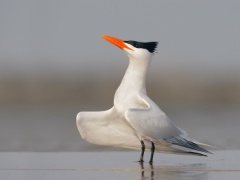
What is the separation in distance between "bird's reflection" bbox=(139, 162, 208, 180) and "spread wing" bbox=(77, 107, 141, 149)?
100 centimetres

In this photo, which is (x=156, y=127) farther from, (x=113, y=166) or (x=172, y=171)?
(x=172, y=171)

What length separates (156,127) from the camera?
17.7 meters

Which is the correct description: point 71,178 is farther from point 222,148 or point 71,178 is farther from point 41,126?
point 41,126

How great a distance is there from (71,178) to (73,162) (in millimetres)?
2002

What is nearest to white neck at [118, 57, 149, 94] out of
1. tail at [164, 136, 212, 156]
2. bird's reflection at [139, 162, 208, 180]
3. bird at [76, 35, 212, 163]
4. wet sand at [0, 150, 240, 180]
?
bird at [76, 35, 212, 163]

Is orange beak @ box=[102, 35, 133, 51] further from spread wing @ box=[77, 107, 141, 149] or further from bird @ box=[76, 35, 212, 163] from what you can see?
spread wing @ box=[77, 107, 141, 149]

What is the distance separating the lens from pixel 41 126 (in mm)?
25953

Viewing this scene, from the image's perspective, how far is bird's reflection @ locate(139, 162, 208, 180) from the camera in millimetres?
15656

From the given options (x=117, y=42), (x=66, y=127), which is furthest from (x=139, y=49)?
(x=66, y=127)

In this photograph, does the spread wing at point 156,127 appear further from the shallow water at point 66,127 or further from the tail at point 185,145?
the shallow water at point 66,127

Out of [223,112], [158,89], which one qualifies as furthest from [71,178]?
[158,89]

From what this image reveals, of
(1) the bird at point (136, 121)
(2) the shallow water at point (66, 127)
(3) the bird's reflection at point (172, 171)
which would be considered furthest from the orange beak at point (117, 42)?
(2) the shallow water at point (66, 127)

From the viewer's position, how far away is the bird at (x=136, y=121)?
17.6m

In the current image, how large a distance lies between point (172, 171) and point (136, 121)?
1.36 metres
